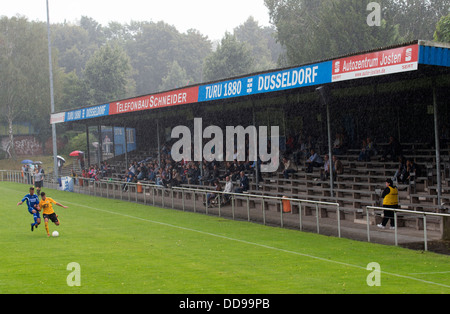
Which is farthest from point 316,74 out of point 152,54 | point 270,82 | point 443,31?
point 152,54

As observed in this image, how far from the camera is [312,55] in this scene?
54656 mm

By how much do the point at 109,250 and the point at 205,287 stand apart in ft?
16.3

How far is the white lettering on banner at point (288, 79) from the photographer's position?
58.7 feet

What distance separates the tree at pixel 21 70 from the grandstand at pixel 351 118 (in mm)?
37109

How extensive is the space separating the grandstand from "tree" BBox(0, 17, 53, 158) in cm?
3711

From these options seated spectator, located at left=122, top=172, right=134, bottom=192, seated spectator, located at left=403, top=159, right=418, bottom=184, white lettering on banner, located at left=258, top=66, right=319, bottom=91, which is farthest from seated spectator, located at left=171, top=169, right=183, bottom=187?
seated spectator, located at left=403, top=159, right=418, bottom=184

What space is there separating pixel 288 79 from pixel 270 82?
3.38 feet

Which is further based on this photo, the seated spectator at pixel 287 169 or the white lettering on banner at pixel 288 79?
→ the seated spectator at pixel 287 169

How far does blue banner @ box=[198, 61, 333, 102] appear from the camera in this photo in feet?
57.6

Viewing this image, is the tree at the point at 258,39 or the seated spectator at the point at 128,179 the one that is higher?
the tree at the point at 258,39

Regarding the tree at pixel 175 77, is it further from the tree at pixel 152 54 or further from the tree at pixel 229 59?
the tree at pixel 229 59

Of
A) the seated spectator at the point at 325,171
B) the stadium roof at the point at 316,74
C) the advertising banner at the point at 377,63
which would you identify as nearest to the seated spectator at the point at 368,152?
the seated spectator at the point at 325,171

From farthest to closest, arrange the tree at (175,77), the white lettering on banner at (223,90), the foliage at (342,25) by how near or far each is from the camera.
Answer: the tree at (175,77) < the foliage at (342,25) < the white lettering on banner at (223,90)
